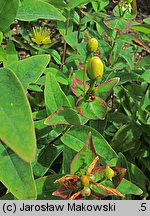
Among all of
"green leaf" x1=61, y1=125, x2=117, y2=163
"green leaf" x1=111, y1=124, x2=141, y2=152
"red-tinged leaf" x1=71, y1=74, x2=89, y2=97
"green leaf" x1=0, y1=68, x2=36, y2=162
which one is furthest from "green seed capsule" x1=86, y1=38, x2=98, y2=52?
"green leaf" x1=111, y1=124, x2=141, y2=152

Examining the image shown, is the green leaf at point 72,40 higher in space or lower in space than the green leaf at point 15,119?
lower

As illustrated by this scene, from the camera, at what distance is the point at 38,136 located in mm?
1031

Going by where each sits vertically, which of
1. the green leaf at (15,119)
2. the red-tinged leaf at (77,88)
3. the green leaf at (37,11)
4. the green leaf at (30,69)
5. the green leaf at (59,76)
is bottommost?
the green leaf at (59,76)

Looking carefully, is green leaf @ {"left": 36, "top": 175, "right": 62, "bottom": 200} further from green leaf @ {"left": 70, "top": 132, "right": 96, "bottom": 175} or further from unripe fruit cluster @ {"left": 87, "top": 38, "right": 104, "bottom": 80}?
unripe fruit cluster @ {"left": 87, "top": 38, "right": 104, "bottom": 80}

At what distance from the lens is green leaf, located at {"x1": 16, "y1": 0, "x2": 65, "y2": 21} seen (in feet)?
3.16

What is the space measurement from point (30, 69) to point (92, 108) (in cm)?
16

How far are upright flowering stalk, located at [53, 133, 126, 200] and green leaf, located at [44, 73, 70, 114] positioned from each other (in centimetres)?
17

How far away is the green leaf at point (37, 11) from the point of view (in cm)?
96

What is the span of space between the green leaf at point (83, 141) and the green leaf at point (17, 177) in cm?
18

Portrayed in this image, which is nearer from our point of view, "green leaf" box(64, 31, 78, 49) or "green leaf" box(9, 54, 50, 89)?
"green leaf" box(9, 54, 50, 89)

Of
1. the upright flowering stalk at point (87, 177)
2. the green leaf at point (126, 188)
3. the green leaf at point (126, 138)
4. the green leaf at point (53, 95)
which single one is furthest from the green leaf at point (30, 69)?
the green leaf at point (126, 138)

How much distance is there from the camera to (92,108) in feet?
3.01

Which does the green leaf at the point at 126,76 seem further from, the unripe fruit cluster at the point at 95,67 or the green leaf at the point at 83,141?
the unripe fruit cluster at the point at 95,67

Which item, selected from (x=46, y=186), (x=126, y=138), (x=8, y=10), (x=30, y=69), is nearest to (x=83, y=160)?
(x=46, y=186)
